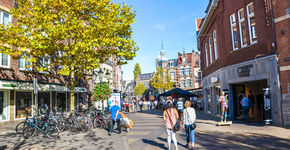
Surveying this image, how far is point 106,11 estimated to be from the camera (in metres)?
14.1

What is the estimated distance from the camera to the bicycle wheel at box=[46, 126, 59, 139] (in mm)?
9762

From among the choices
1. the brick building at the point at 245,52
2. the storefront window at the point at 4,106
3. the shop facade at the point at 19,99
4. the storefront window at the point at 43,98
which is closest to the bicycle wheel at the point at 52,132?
the shop facade at the point at 19,99

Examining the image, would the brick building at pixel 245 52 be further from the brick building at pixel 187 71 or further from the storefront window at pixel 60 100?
the brick building at pixel 187 71

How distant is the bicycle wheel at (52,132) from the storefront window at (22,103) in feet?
20.6

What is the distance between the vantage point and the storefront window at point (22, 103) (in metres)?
15.7

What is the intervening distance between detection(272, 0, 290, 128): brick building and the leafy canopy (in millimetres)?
8297

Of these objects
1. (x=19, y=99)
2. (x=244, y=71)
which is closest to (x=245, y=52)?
(x=244, y=71)

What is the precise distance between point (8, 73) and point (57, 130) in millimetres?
7303

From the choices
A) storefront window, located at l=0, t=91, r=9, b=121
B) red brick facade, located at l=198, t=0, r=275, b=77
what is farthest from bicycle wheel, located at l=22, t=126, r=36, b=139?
red brick facade, located at l=198, t=0, r=275, b=77

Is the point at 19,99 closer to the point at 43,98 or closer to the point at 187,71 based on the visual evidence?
the point at 43,98

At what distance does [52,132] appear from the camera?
33.9 feet

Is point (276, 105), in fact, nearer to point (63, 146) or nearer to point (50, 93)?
point (63, 146)

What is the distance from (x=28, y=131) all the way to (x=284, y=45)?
41.3 ft

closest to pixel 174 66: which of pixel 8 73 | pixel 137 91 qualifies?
pixel 137 91
